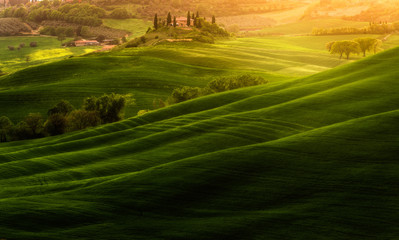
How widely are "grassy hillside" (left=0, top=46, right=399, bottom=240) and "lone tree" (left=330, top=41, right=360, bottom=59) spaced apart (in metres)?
78.8

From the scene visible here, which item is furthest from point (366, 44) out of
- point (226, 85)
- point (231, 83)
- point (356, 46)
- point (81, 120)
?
point (81, 120)

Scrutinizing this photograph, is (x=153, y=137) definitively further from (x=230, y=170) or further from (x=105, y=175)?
(x=230, y=170)

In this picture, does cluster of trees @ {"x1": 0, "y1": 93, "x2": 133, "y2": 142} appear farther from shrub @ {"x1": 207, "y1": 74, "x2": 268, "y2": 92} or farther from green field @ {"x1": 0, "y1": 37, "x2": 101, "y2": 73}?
green field @ {"x1": 0, "y1": 37, "x2": 101, "y2": 73}

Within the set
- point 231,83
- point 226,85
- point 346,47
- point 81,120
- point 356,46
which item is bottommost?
point 81,120

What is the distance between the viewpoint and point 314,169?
85.2ft

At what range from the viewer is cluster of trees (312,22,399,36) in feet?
484

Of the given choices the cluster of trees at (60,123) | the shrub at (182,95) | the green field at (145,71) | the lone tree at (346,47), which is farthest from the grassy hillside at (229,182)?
the lone tree at (346,47)

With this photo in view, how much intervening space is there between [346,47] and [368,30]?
45019 mm

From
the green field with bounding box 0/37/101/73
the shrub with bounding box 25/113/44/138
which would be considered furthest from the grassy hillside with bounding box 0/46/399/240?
the green field with bounding box 0/37/101/73

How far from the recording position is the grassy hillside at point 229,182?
20891mm

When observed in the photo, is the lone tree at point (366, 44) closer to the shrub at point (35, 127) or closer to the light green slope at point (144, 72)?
the light green slope at point (144, 72)

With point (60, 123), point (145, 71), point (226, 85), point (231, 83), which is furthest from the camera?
point (145, 71)

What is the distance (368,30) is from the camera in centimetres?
15250

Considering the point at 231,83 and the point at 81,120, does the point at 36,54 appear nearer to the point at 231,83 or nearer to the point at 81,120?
the point at 231,83
